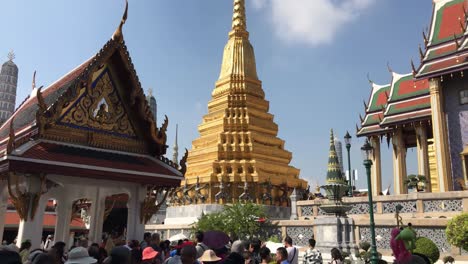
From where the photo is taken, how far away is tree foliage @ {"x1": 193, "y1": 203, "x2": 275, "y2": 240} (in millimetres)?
19281

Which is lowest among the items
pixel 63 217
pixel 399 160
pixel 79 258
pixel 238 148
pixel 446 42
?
pixel 79 258

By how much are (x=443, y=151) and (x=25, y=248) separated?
859 inches

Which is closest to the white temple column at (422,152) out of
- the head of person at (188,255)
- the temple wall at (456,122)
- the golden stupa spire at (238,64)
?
the temple wall at (456,122)

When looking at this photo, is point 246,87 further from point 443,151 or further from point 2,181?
point 2,181

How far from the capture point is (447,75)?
23500 millimetres

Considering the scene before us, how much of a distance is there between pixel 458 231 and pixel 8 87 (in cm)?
8346

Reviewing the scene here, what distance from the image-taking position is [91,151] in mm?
10000

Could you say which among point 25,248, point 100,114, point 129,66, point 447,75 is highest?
point 447,75

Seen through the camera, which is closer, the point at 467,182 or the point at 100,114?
the point at 100,114

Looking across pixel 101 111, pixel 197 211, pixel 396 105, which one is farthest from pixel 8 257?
pixel 396 105

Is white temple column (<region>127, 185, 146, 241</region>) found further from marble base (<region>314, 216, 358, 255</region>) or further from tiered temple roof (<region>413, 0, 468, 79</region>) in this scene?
tiered temple roof (<region>413, 0, 468, 79</region>)

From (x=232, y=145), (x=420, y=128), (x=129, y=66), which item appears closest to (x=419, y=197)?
(x=420, y=128)

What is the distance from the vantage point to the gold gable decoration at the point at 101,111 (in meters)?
10.0

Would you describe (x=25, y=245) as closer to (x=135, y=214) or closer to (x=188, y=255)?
(x=135, y=214)
